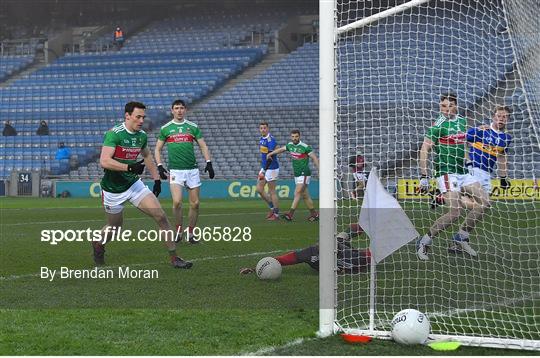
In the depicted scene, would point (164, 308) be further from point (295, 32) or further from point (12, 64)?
point (12, 64)

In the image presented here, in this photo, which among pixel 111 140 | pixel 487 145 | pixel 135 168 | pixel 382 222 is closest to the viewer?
pixel 382 222

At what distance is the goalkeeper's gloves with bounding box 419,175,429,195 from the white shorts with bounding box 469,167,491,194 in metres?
0.53

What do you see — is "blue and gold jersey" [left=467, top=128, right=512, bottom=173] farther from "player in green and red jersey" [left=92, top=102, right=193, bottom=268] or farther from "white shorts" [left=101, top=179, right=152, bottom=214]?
"white shorts" [left=101, top=179, right=152, bottom=214]

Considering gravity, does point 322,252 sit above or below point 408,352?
above

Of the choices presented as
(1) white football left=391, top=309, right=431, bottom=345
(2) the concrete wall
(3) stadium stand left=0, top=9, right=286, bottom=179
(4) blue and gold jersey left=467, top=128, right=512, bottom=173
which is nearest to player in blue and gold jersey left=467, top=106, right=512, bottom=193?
(4) blue and gold jersey left=467, top=128, right=512, bottom=173

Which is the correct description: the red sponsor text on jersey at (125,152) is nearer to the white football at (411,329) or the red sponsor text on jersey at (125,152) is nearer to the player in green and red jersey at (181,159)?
the player in green and red jersey at (181,159)

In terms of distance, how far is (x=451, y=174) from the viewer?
363 inches

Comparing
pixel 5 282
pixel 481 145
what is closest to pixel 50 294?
pixel 5 282

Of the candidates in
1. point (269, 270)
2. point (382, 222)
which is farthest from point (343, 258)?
point (382, 222)

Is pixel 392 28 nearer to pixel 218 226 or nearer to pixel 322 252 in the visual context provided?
pixel 322 252

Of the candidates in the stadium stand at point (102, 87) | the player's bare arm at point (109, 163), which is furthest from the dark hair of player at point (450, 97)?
the stadium stand at point (102, 87)

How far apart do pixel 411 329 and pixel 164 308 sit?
85.9 inches

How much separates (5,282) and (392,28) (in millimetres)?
4716

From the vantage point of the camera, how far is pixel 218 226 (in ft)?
49.3
